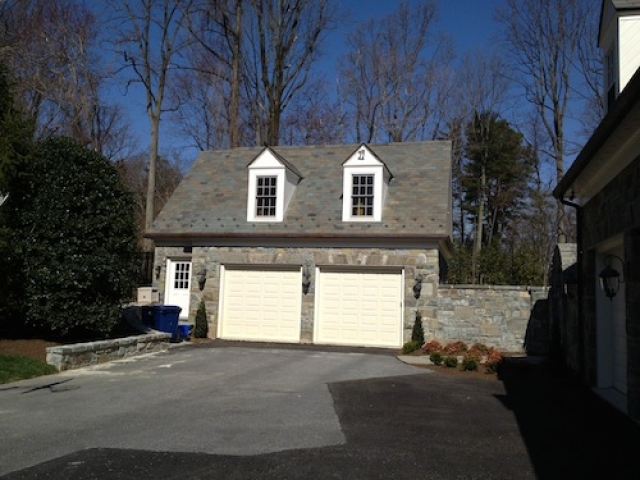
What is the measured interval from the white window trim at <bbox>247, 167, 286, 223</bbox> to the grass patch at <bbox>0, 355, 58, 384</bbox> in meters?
8.23

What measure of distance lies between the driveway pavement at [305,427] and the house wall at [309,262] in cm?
496

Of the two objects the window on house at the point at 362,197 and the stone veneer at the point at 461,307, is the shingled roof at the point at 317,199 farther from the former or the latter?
the stone veneer at the point at 461,307

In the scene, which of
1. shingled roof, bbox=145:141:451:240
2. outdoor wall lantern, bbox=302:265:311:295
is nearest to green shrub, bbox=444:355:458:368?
shingled roof, bbox=145:141:451:240

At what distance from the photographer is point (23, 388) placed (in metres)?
8.70

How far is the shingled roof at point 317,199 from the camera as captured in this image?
1609 cm

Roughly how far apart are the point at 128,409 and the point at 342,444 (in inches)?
123

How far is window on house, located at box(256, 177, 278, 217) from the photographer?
57.2 ft

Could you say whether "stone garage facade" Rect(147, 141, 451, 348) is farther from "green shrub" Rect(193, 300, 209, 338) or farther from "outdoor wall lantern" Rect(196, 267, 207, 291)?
"green shrub" Rect(193, 300, 209, 338)

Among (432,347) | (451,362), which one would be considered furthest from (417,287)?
(451,362)

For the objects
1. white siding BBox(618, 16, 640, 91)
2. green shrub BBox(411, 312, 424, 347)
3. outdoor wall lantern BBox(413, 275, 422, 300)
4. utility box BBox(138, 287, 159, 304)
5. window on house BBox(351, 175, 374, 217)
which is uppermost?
white siding BBox(618, 16, 640, 91)

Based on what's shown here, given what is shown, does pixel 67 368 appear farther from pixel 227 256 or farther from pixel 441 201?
pixel 441 201

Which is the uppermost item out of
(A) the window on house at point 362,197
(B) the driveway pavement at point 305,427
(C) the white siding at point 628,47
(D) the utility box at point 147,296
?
(C) the white siding at point 628,47

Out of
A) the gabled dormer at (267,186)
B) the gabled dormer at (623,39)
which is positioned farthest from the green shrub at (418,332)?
the gabled dormer at (623,39)

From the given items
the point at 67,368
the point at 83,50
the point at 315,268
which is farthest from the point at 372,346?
the point at 83,50
